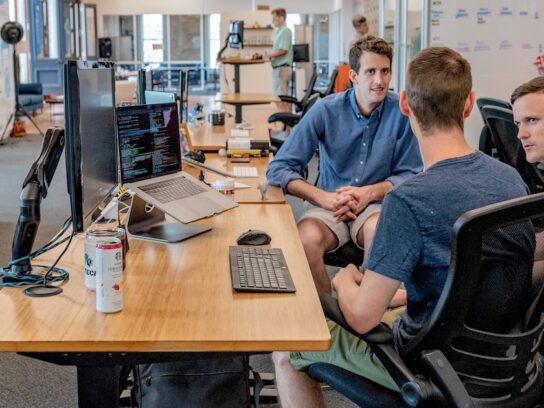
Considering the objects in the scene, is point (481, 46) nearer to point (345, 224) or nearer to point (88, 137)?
point (345, 224)

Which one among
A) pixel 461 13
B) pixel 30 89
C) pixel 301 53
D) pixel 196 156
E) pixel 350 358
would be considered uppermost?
pixel 461 13

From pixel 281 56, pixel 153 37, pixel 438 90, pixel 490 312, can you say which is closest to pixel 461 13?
pixel 281 56

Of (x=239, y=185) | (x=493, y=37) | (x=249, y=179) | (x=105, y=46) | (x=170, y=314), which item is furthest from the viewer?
(x=105, y=46)

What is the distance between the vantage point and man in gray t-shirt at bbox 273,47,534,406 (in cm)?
163

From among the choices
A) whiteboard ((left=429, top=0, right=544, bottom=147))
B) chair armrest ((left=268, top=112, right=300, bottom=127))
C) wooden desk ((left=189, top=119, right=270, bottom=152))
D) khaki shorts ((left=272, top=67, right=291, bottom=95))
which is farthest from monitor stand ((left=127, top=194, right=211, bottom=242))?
khaki shorts ((left=272, top=67, right=291, bottom=95))

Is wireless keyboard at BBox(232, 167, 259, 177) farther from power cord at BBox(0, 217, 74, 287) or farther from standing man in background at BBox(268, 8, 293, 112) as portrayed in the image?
standing man in background at BBox(268, 8, 293, 112)

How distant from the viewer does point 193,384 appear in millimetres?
2145

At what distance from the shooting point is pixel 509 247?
5.19ft

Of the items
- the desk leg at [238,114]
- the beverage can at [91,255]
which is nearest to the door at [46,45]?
the desk leg at [238,114]

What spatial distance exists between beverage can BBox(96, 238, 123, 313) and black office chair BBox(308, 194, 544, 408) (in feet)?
1.67

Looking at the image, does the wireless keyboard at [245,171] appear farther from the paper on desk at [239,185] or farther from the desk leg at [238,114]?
the desk leg at [238,114]

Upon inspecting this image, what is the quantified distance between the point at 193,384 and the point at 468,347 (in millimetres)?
812

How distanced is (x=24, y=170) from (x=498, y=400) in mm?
7356

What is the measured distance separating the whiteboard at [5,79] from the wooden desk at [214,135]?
18.1 feet
